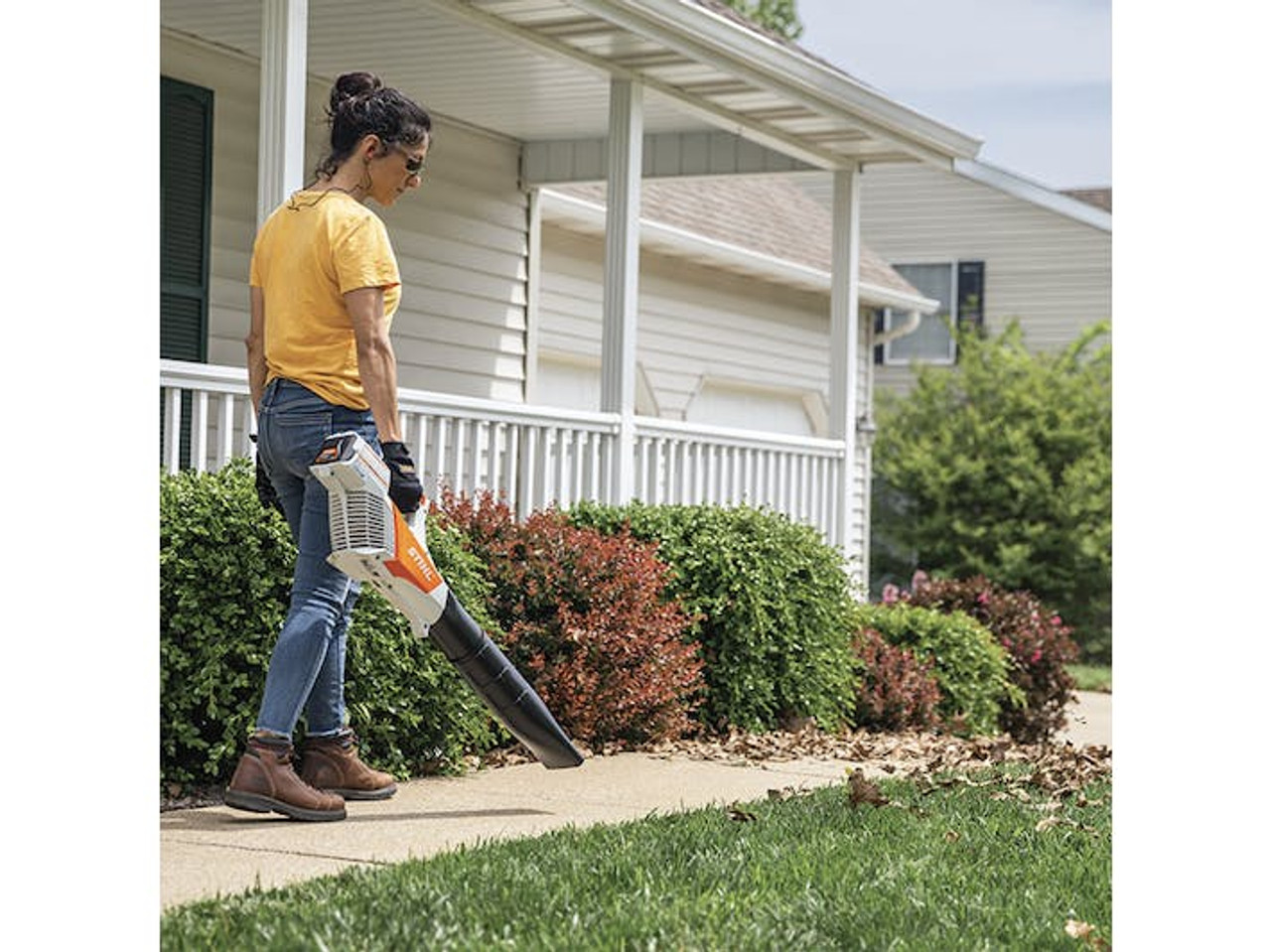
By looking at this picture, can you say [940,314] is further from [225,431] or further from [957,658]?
[225,431]

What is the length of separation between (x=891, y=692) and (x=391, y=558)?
531cm

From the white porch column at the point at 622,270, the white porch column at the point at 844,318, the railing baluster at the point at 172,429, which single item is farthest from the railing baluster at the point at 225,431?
the white porch column at the point at 844,318

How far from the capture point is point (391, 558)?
18.0 ft

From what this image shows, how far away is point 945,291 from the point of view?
28.2 metres

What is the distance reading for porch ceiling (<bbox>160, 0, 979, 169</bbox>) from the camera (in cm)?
969

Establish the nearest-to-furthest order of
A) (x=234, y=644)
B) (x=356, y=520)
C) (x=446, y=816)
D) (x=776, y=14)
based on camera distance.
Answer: (x=356, y=520)
(x=446, y=816)
(x=234, y=644)
(x=776, y=14)

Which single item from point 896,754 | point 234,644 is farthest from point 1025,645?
point 234,644

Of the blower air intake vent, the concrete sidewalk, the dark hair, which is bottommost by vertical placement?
the concrete sidewalk

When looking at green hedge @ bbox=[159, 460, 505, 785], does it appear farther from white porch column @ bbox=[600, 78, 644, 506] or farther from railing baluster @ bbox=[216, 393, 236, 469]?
white porch column @ bbox=[600, 78, 644, 506]

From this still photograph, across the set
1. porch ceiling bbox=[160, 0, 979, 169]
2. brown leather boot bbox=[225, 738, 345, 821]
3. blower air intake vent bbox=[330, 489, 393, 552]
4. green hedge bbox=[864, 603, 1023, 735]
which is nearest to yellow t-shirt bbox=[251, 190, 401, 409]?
blower air intake vent bbox=[330, 489, 393, 552]

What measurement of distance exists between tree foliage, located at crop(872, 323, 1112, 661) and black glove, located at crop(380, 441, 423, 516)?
15506 mm

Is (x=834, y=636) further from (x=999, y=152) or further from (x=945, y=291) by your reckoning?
(x=999, y=152)
